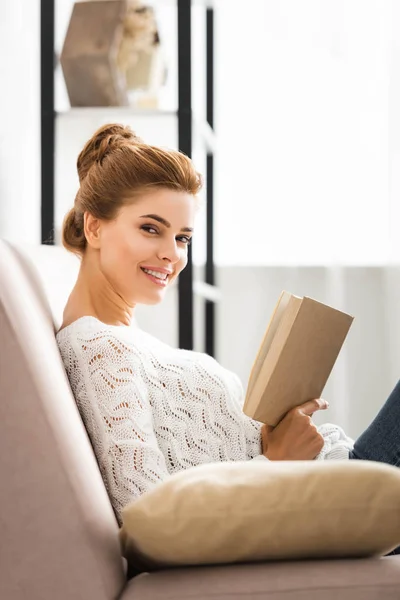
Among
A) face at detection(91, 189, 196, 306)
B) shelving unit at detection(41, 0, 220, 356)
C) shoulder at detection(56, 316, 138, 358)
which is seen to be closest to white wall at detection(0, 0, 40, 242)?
shelving unit at detection(41, 0, 220, 356)

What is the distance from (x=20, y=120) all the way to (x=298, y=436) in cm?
171

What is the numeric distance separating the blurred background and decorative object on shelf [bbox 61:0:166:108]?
355mm

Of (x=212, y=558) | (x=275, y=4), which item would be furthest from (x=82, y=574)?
(x=275, y=4)

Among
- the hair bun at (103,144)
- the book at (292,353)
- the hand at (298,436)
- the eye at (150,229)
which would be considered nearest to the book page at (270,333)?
the book at (292,353)

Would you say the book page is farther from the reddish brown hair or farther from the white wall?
the white wall

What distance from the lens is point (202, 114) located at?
3.20 m

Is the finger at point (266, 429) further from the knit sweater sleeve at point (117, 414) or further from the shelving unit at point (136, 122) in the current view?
the shelving unit at point (136, 122)

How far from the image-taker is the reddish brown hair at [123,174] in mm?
1547

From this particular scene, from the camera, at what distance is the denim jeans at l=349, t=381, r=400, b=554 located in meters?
1.41

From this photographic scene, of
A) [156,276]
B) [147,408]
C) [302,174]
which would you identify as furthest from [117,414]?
[302,174]

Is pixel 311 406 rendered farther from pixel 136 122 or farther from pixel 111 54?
pixel 136 122

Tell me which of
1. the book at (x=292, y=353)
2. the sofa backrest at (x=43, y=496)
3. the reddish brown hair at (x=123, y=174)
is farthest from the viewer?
the reddish brown hair at (x=123, y=174)

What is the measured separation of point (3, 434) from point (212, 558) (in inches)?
10.9

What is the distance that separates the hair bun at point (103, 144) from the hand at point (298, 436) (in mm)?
601
